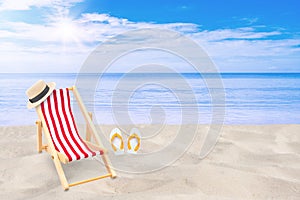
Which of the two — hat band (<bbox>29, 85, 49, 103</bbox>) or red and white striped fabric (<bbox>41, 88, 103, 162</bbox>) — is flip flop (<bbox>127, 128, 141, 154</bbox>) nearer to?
red and white striped fabric (<bbox>41, 88, 103, 162</bbox>)

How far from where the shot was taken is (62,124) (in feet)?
11.8

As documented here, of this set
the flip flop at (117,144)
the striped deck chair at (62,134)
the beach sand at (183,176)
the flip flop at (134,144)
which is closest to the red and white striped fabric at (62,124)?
the striped deck chair at (62,134)

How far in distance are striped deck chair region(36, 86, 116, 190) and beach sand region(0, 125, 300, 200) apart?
20 cm

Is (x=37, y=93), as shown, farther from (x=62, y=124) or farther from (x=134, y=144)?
(x=134, y=144)

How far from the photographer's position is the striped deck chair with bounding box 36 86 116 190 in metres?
3.21

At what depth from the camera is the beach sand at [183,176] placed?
283 cm

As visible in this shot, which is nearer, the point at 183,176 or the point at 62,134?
the point at 183,176

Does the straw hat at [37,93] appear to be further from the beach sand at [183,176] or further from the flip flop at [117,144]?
the flip flop at [117,144]

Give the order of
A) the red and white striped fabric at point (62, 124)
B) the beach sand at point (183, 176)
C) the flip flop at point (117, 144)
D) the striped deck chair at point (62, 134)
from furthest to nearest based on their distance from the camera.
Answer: the flip flop at point (117, 144), the red and white striped fabric at point (62, 124), the striped deck chair at point (62, 134), the beach sand at point (183, 176)

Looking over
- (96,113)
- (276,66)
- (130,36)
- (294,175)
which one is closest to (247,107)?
(96,113)

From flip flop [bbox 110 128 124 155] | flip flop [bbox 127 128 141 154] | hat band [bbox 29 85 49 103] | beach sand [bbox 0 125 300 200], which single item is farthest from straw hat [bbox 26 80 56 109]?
flip flop [bbox 127 128 141 154]

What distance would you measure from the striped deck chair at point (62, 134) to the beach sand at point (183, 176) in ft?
0.65

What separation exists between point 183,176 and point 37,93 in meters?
1.95

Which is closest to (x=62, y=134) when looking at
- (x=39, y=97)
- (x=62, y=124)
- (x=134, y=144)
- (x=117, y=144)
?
(x=62, y=124)
